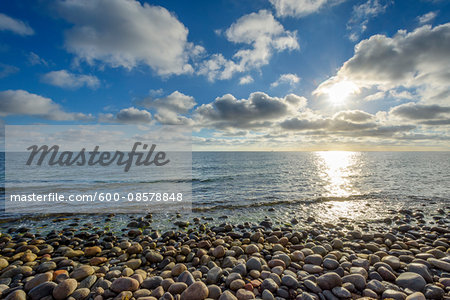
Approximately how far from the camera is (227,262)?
18.9 ft

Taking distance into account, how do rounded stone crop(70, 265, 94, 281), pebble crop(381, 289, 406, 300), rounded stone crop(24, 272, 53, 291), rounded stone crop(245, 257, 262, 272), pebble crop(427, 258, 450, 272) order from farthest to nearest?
rounded stone crop(245, 257, 262, 272)
pebble crop(427, 258, 450, 272)
rounded stone crop(70, 265, 94, 281)
rounded stone crop(24, 272, 53, 291)
pebble crop(381, 289, 406, 300)

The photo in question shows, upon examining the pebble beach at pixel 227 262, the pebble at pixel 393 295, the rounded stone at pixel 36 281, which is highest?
the rounded stone at pixel 36 281

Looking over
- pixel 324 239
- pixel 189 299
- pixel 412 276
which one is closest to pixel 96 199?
pixel 189 299

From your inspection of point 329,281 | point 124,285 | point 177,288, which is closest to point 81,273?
point 124,285

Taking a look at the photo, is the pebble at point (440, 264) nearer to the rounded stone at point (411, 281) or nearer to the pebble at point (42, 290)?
the rounded stone at point (411, 281)

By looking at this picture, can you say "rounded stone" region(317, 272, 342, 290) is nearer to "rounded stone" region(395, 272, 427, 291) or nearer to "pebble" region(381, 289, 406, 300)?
"pebble" region(381, 289, 406, 300)

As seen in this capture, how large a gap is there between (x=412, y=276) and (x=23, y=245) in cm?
1184

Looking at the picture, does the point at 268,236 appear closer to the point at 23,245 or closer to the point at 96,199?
the point at 23,245

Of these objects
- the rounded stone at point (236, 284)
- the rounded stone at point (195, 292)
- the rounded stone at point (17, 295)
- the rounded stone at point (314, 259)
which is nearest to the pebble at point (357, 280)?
the rounded stone at point (314, 259)

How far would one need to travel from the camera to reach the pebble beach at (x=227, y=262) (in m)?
4.37

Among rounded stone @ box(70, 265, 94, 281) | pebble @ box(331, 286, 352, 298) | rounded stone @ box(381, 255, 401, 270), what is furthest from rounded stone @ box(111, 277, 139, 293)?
rounded stone @ box(381, 255, 401, 270)

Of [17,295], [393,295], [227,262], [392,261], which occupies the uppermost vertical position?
[17,295]

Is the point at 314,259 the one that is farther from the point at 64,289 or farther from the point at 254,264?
the point at 64,289

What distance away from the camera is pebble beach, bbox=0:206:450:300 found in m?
4.37
